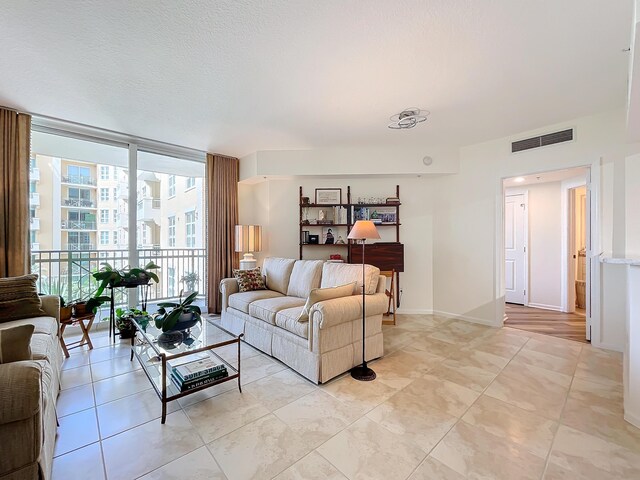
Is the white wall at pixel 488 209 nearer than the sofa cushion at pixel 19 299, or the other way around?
the sofa cushion at pixel 19 299

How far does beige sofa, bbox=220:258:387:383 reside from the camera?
7.54 feet

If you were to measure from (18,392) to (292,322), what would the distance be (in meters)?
1.69

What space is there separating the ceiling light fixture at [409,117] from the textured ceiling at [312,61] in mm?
110

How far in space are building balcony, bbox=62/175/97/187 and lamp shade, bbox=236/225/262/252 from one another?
2.05 metres

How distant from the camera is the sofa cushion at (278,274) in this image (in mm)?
3627

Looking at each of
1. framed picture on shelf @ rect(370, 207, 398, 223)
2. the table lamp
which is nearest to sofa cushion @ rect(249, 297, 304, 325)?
the table lamp

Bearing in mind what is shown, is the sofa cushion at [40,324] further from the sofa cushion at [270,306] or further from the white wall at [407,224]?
the white wall at [407,224]

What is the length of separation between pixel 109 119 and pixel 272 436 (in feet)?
12.3

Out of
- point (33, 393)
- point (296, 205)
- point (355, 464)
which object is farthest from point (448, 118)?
point (33, 393)

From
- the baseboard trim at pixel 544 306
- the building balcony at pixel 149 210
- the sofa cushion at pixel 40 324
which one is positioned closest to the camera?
the sofa cushion at pixel 40 324

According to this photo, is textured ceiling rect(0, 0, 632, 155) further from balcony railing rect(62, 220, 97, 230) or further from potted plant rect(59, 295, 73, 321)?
potted plant rect(59, 295, 73, 321)

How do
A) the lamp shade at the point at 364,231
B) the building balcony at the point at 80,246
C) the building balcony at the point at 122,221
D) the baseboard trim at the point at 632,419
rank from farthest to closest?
the building balcony at the point at 122,221 → the building balcony at the point at 80,246 → the lamp shade at the point at 364,231 → the baseboard trim at the point at 632,419

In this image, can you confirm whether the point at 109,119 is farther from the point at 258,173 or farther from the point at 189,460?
the point at 189,460

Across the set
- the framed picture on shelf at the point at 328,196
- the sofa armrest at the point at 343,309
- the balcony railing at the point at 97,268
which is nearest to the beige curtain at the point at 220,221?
the balcony railing at the point at 97,268
